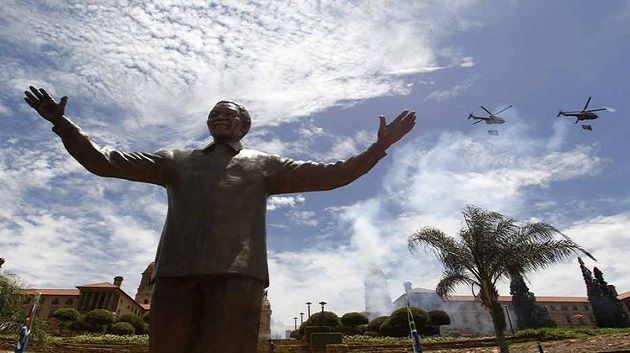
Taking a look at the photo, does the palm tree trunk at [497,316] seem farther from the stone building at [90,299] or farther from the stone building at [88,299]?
the stone building at [88,299]

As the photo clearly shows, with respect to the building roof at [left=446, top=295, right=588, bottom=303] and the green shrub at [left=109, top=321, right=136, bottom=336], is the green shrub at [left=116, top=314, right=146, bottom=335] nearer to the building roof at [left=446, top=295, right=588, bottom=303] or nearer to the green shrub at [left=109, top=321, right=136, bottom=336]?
the green shrub at [left=109, top=321, right=136, bottom=336]

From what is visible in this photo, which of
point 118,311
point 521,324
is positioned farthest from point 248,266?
point 118,311

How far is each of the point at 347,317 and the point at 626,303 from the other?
63.3 m

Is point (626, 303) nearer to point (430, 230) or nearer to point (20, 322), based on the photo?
point (430, 230)

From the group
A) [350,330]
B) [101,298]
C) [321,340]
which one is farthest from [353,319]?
[101,298]

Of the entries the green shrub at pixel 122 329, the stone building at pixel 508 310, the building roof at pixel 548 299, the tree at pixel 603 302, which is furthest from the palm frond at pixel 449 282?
the building roof at pixel 548 299

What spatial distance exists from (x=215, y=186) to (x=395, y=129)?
1.18 meters

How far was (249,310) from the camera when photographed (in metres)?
2.05

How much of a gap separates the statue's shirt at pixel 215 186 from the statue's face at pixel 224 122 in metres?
0.08

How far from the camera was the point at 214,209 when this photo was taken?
224 cm

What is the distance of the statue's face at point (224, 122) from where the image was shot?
2633mm

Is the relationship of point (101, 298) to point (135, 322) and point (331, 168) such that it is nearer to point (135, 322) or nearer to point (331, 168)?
point (135, 322)

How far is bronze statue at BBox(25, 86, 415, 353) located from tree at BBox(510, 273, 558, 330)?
5068 cm

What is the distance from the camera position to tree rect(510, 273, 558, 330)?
46375mm
